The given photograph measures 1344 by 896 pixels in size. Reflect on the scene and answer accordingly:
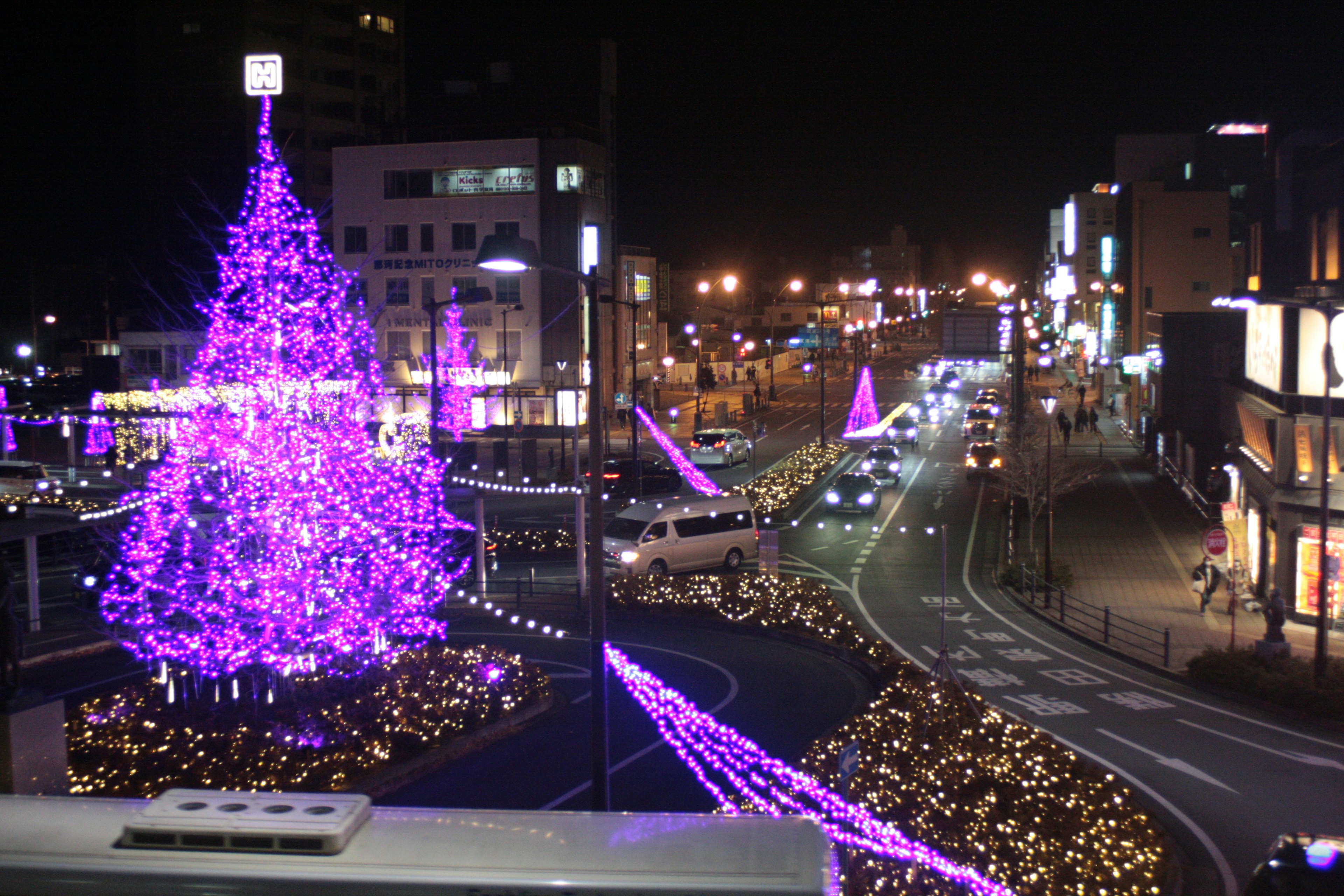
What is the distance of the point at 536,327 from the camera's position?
53.7m

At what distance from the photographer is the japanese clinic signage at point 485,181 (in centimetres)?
5309

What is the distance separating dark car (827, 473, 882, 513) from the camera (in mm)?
31125

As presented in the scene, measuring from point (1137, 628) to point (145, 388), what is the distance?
4038 centimetres

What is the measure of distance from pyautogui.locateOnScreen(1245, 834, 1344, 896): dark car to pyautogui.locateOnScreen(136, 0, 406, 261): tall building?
73.8 metres

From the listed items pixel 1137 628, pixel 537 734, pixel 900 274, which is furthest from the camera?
pixel 900 274

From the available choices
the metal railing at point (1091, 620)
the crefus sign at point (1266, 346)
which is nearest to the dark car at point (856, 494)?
the metal railing at point (1091, 620)

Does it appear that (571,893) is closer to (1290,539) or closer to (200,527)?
(200,527)

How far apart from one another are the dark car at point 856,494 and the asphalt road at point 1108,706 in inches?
91.1

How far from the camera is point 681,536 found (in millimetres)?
23359

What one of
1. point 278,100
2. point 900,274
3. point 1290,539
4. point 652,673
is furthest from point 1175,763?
point 900,274

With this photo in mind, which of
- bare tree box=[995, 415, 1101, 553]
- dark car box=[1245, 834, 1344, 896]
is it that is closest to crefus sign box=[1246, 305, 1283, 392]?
bare tree box=[995, 415, 1101, 553]

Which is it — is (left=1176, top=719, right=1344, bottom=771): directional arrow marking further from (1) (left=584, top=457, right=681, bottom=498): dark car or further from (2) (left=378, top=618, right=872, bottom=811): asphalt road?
(1) (left=584, top=457, right=681, bottom=498): dark car

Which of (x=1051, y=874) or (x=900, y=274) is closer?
(x=1051, y=874)

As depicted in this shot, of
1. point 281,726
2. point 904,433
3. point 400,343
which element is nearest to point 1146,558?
point 281,726
